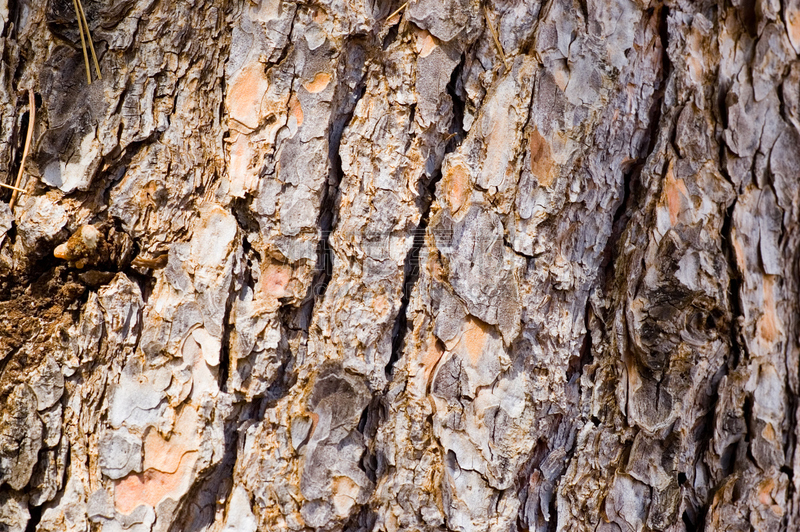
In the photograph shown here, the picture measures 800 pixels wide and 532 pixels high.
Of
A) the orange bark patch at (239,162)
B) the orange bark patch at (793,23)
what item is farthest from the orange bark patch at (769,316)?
the orange bark patch at (239,162)

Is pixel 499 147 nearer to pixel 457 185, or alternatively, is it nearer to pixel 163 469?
pixel 457 185

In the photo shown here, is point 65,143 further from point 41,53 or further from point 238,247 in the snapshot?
point 238,247

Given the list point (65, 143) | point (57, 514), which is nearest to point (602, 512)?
point (57, 514)

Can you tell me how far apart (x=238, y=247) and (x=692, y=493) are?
1043 millimetres

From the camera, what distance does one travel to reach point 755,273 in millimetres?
1164

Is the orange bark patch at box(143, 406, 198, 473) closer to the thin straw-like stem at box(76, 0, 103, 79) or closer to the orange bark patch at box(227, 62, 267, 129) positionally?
the orange bark patch at box(227, 62, 267, 129)

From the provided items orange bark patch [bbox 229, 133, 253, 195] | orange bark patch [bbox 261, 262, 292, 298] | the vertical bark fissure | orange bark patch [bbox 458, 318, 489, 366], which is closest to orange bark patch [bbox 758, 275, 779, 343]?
orange bark patch [bbox 458, 318, 489, 366]

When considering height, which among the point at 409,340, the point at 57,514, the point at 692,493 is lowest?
the point at 57,514

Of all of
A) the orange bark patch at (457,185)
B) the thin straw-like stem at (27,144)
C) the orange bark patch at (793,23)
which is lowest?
the thin straw-like stem at (27,144)

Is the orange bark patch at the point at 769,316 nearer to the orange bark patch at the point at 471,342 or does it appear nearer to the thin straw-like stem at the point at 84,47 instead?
the orange bark patch at the point at 471,342

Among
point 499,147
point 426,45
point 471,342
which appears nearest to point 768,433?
point 471,342

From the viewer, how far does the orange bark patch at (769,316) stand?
3.83ft

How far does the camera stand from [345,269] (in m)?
1.03

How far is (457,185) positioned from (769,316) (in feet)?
2.42
